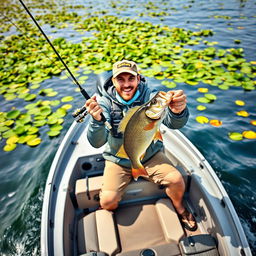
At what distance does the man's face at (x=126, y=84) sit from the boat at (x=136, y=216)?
1.00 meters

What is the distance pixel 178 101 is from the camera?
187 centimetres

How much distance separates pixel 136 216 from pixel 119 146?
903mm

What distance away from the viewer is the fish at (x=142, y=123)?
157 centimetres

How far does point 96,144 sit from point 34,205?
6.05 feet

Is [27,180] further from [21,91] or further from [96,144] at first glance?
[21,91]

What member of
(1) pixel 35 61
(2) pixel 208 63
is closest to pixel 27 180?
(1) pixel 35 61

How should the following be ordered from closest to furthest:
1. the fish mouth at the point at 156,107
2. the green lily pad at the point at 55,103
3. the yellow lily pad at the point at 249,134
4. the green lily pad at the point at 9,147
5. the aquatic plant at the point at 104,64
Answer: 1. the fish mouth at the point at 156,107
2. the yellow lily pad at the point at 249,134
3. the green lily pad at the point at 9,147
4. the aquatic plant at the point at 104,64
5. the green lily pad at the point at 55,103

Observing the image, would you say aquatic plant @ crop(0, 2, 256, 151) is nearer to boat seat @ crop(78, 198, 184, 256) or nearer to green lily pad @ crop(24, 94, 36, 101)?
green lily pad @ crop(24, 94, 36, 101)

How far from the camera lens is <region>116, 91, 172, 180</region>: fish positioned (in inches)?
61.9

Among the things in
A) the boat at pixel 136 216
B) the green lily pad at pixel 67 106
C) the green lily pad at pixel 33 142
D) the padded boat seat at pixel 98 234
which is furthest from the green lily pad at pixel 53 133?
A: the padded boat seat at pixel 98 234

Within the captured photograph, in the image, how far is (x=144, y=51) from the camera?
6.89m

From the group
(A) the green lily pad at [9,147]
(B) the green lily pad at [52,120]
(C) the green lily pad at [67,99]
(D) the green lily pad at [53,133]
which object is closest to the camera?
(A) the green lily pad at [9,147]

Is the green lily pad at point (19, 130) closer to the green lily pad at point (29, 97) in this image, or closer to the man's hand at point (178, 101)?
the green lily pad at point (29, 97)

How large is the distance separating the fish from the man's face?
0.74 meters
